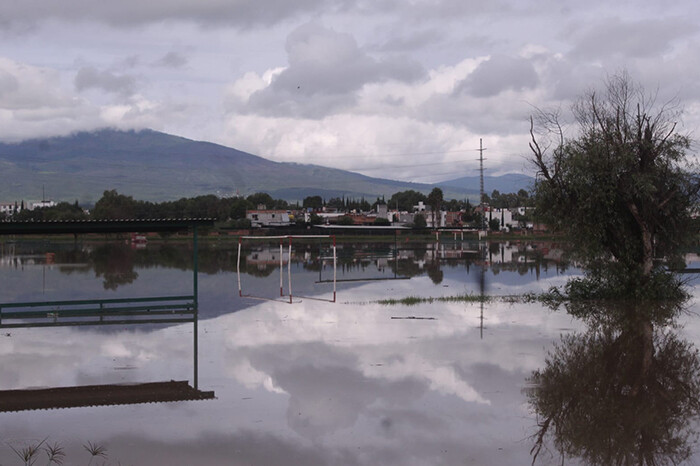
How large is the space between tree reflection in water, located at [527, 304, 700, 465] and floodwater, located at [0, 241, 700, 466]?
0.05m

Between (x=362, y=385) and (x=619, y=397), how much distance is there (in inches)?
202

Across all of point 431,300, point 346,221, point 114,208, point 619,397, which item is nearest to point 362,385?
point 619,397

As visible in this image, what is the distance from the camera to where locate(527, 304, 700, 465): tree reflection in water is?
11.1 meters

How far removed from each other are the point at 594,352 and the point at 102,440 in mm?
12318

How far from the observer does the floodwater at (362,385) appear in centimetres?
1107

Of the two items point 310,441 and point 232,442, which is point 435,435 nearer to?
point 310,441

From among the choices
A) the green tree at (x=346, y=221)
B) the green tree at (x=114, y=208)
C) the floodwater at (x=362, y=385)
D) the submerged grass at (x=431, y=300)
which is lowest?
the floodwater at (x=362, y=385)

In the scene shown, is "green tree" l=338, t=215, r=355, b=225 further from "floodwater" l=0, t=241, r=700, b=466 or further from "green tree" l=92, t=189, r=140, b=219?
"floodwater" l=0, t=241, r=700, b=466

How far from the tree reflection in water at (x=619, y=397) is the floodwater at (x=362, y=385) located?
0.05 m

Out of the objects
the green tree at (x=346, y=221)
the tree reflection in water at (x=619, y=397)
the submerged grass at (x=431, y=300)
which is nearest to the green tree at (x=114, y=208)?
the green tree at (x=346, y=221)

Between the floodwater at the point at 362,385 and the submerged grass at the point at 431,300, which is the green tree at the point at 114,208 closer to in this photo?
the submerged grass at the point at 431,300

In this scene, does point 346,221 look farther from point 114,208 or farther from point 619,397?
point 619,397

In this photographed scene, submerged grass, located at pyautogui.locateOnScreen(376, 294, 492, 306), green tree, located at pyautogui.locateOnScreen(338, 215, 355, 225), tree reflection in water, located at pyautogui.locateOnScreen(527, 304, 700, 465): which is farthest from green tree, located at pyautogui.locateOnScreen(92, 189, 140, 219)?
tree reflection in water, located at pyautogui.locateOnScreen(527, 304, 700, 465)

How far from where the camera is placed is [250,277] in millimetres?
46062
